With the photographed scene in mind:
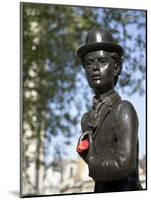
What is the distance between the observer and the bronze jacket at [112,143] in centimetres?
207

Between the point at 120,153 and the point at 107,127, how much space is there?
0.14 meters

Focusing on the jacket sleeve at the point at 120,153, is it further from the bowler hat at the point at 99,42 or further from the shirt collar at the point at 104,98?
the bowler hat at the point at 99,42

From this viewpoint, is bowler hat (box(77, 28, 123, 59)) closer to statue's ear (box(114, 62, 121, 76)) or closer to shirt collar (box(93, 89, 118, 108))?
statue's ear (box(114, 62, 121, 76))

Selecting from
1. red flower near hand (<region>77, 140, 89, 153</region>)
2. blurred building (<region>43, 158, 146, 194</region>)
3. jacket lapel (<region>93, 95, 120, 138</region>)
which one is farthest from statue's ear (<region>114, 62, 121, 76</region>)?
blurred building (<region>43, 158, 146, 194</region>)

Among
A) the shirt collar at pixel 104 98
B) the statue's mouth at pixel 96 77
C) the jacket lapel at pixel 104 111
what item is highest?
the statue's mouth at pixel 96 77

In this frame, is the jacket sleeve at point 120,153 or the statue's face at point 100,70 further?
the statue's face at point 100,70

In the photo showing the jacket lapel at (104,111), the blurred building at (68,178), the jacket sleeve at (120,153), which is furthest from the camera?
the blurred building at (68,178)

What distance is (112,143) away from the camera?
2156 mm

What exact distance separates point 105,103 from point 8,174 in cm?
132

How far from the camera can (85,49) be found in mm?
2221

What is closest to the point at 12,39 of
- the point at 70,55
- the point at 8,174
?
the point at 8,174

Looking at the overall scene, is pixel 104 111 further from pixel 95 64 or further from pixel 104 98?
pixel 95 64

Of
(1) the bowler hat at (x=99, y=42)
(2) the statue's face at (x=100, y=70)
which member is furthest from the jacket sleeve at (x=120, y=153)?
(1) the bowler hat at (x=99, y=42)

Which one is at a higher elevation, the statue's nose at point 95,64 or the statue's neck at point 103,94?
the statue's nose at point 95,64
